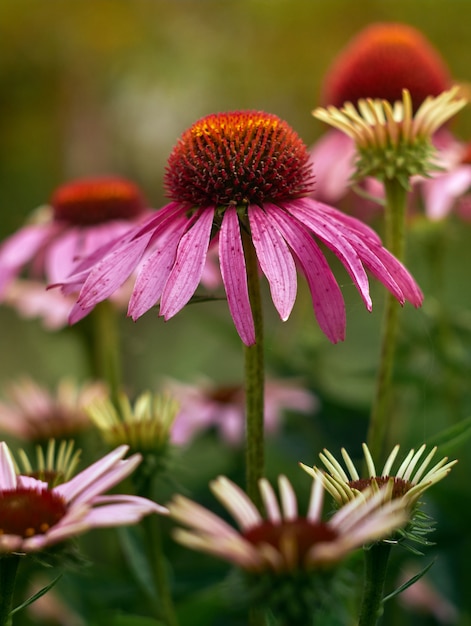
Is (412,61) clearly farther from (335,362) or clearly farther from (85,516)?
(85,516)

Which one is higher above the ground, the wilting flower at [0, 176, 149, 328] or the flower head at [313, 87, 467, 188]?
the flower head at [313, 87, 467, 188]

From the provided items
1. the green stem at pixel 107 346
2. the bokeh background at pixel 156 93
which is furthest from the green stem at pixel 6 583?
the bokeh background at pixel 156 93

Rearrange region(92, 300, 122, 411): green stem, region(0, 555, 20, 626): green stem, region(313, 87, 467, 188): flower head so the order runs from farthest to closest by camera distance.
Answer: region(92, 300, 122, 411): green stem, region(313, 87, 467, 188): flower head, region(0, 555, 20, 626): green stem

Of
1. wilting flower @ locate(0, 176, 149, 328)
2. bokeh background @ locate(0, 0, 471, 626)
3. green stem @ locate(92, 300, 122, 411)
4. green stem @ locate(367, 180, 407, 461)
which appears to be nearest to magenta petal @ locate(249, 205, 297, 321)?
green stem @ locate(367, 180, 407, 461)

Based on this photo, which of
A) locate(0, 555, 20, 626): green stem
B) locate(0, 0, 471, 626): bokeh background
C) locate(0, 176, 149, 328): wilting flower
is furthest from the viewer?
locate(0, 0, 471, 626): bokeh background

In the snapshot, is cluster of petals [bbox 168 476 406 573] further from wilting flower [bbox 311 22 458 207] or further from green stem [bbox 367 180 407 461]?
wilting flower [bbox 311 22 458 207]

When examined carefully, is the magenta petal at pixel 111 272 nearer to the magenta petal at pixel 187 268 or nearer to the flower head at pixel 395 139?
the magenta petal at pixel 187 268

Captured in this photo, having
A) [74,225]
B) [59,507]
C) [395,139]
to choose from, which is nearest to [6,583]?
[59,507]
